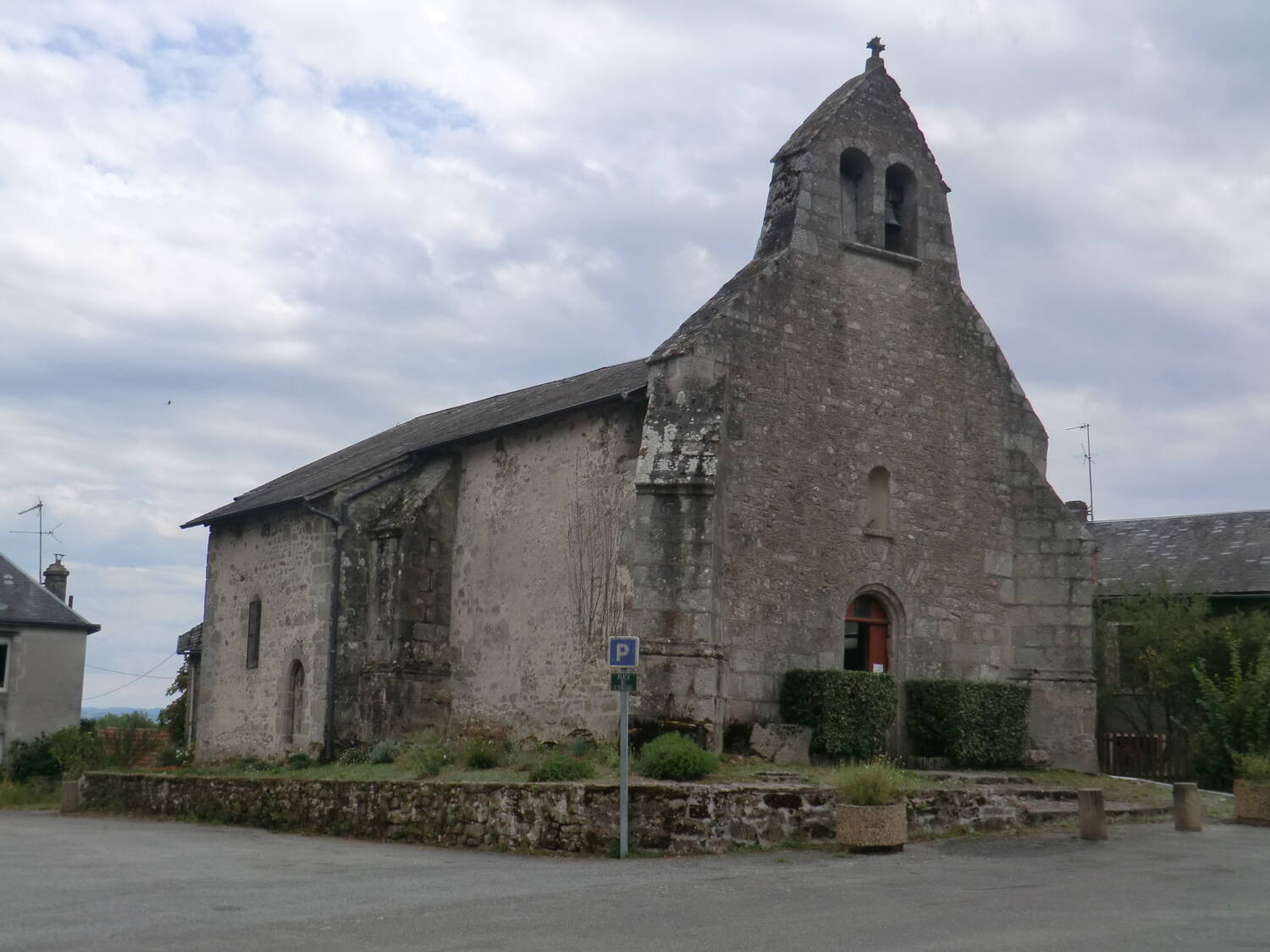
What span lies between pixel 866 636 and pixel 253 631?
41.9 ft

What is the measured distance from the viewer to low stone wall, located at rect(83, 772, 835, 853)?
44.2 feet

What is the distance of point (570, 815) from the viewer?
13.7 metres

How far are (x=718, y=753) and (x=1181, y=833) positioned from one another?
547cm

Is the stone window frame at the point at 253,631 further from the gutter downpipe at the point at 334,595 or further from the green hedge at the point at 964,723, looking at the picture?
the green hedge at the point at 964,723

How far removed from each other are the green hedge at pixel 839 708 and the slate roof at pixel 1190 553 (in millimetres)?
11919

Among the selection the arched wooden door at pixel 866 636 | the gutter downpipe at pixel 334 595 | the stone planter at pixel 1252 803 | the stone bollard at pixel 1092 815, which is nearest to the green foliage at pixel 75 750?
the gutter downpipe at pixel 334 595

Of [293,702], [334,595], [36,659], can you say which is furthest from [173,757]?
[36,659]

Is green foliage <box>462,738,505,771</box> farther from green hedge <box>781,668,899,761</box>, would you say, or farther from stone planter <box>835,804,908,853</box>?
stone planter <box>835,804,908,853</box>

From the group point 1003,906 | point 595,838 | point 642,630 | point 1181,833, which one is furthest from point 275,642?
point 1003,906

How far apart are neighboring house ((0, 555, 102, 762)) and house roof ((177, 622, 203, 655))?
11.7 ft

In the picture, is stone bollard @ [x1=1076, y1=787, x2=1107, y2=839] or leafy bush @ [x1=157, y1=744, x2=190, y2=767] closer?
stone bollard @ [x1=1076, y1=787, x2=1107, y2=839]

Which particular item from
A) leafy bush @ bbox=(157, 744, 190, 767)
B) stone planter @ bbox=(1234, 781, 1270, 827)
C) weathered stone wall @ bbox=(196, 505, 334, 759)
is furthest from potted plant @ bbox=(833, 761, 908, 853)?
leafy bush @ bbox=(157, 744, 190, 767)

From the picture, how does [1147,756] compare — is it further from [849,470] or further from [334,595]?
[334,595]

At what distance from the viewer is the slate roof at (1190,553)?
29594 mm
